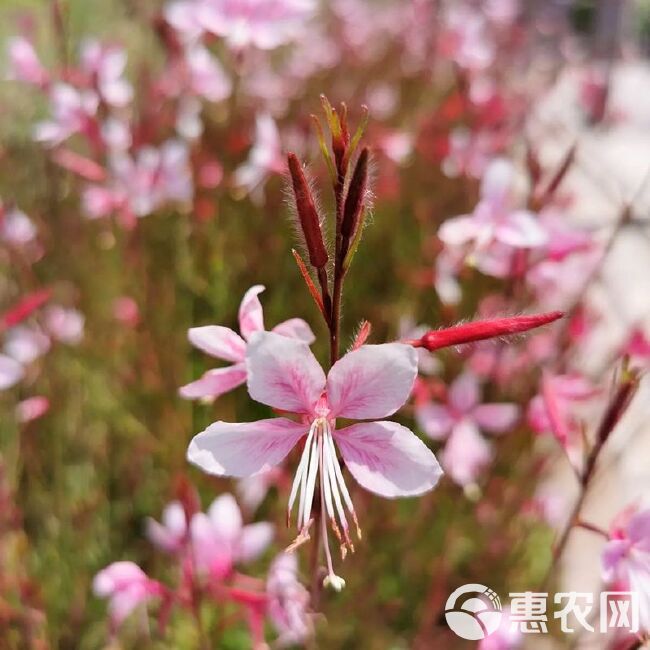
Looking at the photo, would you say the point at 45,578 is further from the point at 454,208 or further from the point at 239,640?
the point at 454,208

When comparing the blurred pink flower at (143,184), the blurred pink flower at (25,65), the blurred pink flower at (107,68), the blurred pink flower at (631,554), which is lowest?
the blurred pink flower at (631,554)

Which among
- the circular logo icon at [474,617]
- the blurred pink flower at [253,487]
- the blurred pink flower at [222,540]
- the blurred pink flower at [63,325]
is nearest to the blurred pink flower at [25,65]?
the blurred pink flower at [63,325]

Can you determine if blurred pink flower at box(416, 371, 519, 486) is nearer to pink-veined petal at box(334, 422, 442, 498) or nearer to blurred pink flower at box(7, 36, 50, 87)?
pink-veined petal at box(334, 422, 442, 498)

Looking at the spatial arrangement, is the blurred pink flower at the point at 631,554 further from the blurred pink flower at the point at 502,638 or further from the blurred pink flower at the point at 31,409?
the blurred pink flower at the point at 31,409

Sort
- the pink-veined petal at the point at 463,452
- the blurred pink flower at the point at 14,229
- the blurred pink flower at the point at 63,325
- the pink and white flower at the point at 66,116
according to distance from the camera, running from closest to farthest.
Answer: the pink-veined petal at the point at 463,452, the pink and white flower at the point at 66,116, the blurred pink flower at the point at 14,229, the blurred pink flower at the point at 63,325

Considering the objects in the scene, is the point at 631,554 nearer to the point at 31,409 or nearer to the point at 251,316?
the point at 251,316

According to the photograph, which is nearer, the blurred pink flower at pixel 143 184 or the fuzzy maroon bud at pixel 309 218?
the fuzzy maroon bud at pixel 309 218
